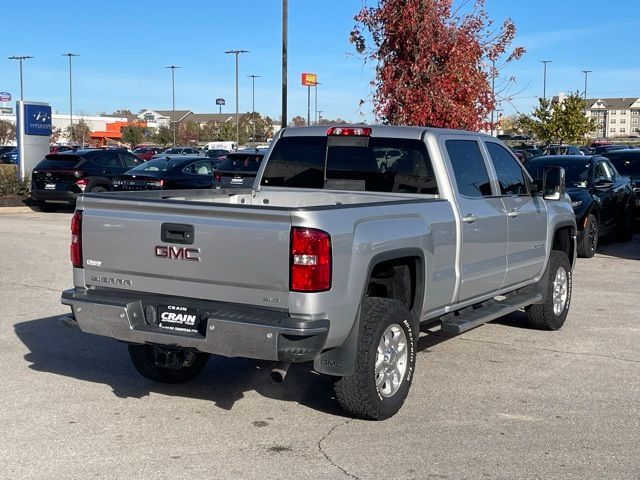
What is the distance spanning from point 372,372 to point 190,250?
141 cm

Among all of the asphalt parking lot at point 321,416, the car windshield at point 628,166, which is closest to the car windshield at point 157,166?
the car windshield at point 628,166

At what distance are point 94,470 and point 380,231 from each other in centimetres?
229

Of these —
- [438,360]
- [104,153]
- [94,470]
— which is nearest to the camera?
[94,470]

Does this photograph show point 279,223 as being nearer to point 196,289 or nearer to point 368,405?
point 196,289

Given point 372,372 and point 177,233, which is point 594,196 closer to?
point 372,372

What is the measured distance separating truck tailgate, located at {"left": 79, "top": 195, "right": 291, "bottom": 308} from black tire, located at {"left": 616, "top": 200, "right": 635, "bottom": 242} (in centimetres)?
1283

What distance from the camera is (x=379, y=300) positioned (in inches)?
232

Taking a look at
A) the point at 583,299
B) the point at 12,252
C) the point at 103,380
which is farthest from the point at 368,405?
the point at 12,252

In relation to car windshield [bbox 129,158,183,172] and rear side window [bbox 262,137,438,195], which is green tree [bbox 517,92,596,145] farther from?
rear side window [bbox 262,137,438,195]

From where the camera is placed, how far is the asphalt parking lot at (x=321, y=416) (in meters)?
5.08

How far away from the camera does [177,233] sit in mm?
5562

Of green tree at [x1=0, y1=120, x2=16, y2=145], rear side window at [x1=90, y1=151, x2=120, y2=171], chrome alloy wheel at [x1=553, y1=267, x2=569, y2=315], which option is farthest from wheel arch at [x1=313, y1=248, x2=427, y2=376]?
green tree at [x1=0, y1=120, x2=16, y2=145]

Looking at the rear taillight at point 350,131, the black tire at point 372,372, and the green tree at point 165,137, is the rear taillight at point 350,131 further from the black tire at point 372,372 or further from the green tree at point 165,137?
the green tree at point 165,137

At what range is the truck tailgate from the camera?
5.24 metres
